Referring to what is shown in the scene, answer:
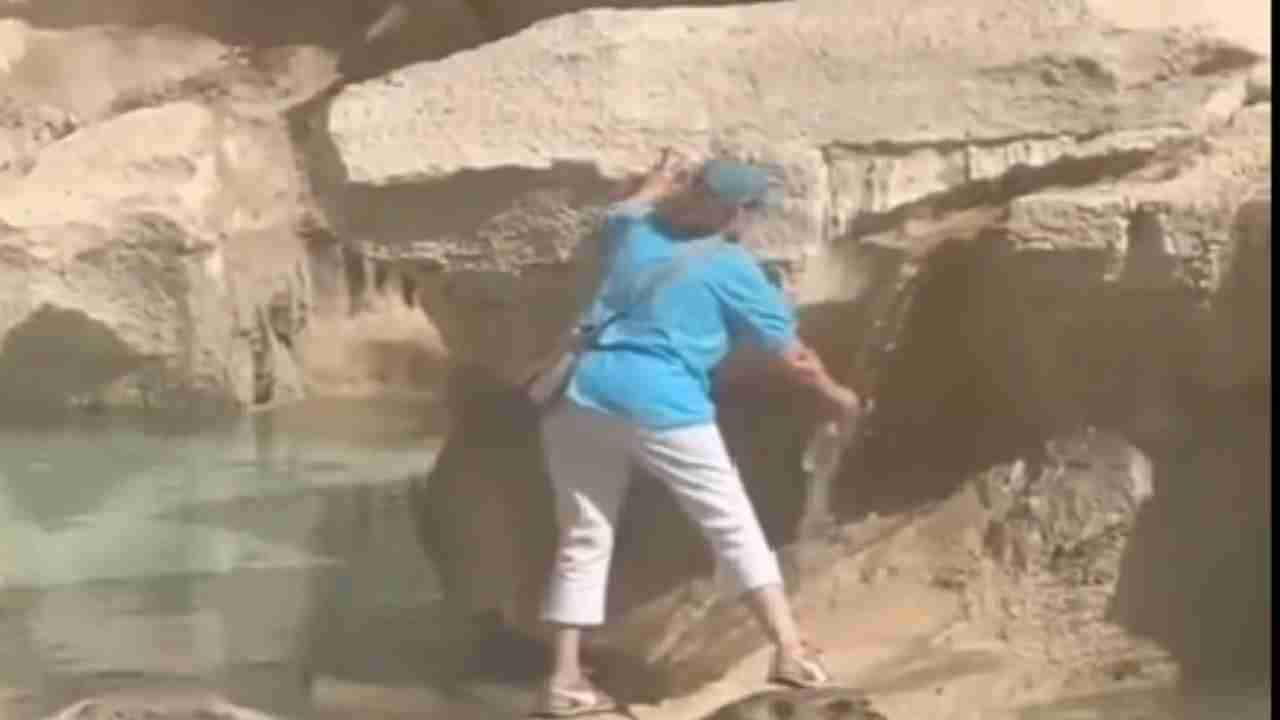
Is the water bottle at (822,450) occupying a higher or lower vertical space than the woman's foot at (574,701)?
higher

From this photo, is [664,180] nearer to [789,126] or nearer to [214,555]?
[789,126]

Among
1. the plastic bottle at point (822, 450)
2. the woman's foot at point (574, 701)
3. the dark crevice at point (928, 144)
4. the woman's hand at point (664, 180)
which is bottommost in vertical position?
the woman's foot at point (574, 701)

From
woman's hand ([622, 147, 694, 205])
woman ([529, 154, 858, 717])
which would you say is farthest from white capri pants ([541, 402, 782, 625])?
woman's hand ([622, 147, 694, 205])

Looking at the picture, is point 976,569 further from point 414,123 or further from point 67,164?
point 67,164

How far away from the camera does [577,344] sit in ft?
3.77

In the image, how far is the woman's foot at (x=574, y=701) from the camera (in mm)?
1153

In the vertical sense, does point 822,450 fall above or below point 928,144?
below

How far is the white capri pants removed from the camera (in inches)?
44.9

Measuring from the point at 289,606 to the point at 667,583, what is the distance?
7.9 inches

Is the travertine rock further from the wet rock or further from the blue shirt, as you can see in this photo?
the wet rock

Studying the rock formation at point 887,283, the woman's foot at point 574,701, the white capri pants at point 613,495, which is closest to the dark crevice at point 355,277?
the rock formation at point 887,283

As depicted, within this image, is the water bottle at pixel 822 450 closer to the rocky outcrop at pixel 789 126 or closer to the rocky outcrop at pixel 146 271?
the rocky outcrop at pixel 789 126

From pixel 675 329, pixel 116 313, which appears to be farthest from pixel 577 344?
pixel 116 313

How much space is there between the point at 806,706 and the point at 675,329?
202mm
